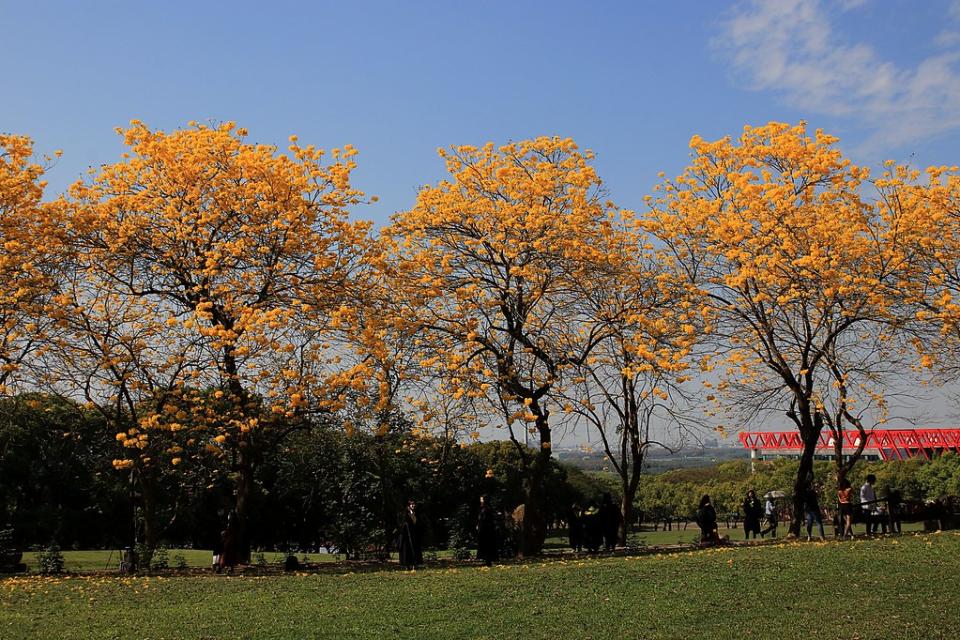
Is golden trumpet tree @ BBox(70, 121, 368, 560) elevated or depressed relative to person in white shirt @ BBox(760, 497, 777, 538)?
elevated

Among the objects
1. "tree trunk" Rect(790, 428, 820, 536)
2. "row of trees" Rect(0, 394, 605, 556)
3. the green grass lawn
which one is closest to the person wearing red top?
"tree trunk" Rect(790, 428, 820, 536)

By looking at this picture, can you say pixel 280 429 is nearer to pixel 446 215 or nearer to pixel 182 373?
pixel 182 373

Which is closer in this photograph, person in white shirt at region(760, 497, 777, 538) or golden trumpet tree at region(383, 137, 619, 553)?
golden trumpet tree at region(383, 137, 619, 553)

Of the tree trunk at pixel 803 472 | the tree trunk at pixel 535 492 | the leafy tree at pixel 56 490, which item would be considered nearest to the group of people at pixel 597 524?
the tree trunk at pixel 803 472

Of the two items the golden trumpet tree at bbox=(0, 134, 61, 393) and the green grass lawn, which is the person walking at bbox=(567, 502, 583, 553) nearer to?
the green grass lawn

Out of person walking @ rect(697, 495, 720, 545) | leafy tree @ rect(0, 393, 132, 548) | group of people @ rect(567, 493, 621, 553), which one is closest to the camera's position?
group of people @ rect(567, 493, 621, 553)

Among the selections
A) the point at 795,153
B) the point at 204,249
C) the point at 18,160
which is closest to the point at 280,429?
the point at 204,249

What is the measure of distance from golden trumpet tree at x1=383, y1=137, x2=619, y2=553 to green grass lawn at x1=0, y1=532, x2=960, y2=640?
15.3ft

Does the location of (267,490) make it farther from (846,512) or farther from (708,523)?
(846,512)

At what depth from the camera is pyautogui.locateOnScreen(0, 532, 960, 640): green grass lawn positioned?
28.6 feet

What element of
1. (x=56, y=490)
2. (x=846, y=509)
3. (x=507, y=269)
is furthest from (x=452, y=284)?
(x=56, y=490)

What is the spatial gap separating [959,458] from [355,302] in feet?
80.9

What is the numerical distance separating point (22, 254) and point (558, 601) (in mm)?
10968

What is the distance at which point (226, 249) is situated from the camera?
50.9 feet
